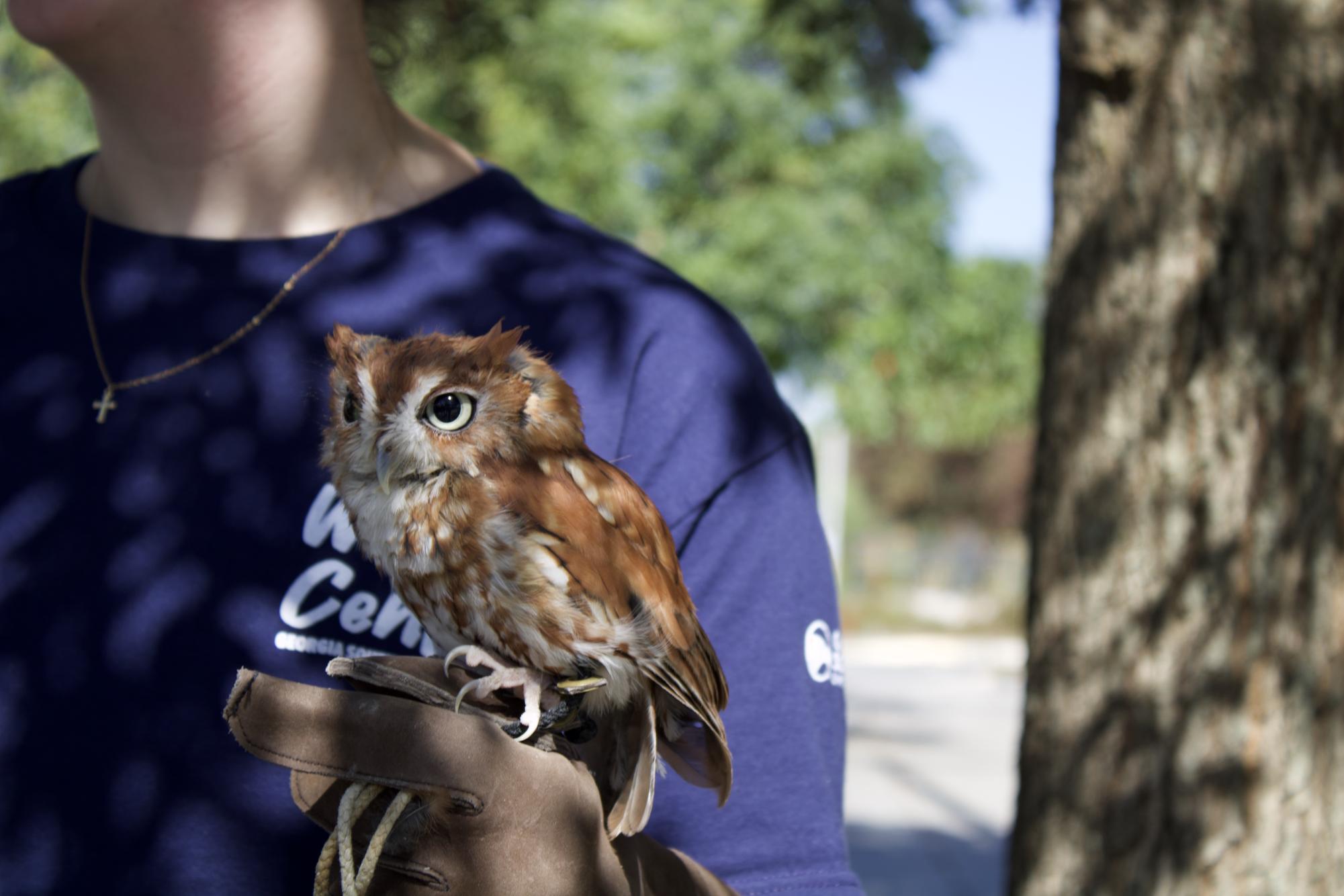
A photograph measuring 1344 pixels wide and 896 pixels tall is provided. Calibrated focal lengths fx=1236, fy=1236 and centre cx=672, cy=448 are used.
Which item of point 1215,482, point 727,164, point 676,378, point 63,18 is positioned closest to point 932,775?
point 727,164

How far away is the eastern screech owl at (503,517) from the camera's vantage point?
951 millimetres

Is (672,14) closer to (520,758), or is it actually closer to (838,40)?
(838,40)

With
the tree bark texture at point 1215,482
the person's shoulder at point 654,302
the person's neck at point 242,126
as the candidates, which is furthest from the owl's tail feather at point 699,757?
the tree bark texture at point 1215,482

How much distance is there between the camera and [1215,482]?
Answer: 8.00ft

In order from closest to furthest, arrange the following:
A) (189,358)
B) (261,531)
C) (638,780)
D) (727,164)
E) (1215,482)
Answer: (638,780) → (261,531) → (189,358) → (1215,482) → (727,164)

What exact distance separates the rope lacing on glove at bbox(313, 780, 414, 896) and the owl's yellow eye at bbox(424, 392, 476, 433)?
311 millimetres

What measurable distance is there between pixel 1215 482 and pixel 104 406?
1997 millimetres

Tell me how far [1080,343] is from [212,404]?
1800mm

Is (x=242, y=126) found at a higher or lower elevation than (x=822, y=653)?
higher

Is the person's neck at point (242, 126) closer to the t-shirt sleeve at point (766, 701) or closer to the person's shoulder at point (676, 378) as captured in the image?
the person's shoulder at point (676, 378)

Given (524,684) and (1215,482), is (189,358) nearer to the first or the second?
(524,684)

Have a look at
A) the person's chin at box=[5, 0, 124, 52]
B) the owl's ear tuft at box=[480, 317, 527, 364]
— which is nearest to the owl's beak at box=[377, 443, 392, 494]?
the owl's ear tuft at box=[480, 317, 527, 364]

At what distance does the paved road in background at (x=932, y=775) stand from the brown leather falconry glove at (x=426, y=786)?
223 cm

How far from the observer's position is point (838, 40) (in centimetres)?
504
